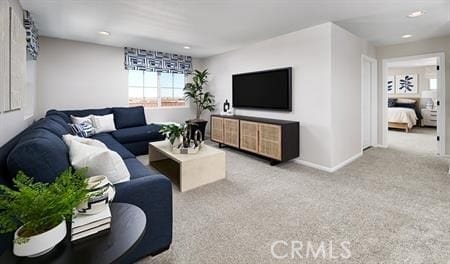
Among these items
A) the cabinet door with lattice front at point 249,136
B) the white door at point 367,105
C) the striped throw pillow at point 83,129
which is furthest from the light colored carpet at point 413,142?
the striped throw pillow at point 83,129

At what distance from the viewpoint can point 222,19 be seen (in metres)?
3.29

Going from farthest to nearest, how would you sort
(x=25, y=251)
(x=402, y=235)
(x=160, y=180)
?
(x=402, y=235)
(x=160, y=180)
(x=25, y=251)

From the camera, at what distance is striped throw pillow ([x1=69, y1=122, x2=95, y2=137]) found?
3.75m

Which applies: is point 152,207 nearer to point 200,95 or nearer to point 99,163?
point 99,163

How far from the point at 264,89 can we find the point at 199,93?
7.16 ft

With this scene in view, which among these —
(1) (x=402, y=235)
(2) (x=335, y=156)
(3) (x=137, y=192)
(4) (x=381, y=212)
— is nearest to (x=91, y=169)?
(3) (x=137, y=192)

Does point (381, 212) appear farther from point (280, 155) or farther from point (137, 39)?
point (137, 39)

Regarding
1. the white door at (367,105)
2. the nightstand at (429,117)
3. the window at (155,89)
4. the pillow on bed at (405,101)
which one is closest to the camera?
the white door at (367,105)

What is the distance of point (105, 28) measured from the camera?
3697 millimetres

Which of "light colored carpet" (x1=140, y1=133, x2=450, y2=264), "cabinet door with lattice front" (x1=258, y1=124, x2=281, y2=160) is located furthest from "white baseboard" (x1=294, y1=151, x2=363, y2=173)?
"cabinet door with lattice front" (x1=258, y1=124, x2=281, y2=160)

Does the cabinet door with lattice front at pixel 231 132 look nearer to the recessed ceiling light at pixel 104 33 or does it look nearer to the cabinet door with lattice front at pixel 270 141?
the cabinet door with lattice front at pixel 270 141

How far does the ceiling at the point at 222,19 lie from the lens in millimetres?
2770

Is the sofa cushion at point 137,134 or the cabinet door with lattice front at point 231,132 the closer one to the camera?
the sofa cushion at point 137,134

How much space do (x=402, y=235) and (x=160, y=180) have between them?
2012mm
